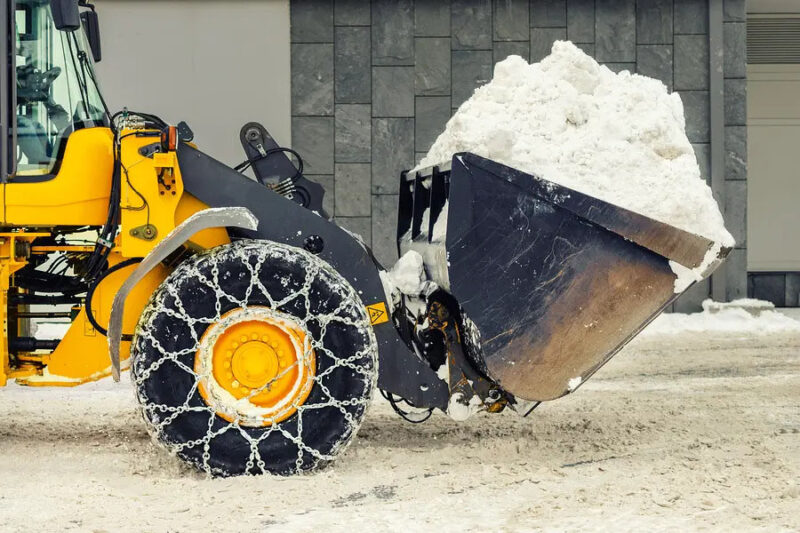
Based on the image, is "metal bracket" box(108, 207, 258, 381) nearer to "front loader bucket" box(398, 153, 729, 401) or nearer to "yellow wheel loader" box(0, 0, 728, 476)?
"yellow wheel loader" box(0, 0, 728, 476)

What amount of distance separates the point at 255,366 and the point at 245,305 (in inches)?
9.0

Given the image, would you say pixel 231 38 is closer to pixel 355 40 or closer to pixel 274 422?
pixel 355 40

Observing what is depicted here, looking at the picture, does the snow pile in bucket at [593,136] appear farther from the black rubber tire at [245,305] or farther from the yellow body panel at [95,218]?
the yellow body panel at [95,218]

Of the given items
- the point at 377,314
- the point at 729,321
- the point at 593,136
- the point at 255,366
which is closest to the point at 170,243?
the point at 255,366

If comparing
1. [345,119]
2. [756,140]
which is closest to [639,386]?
[345,119]

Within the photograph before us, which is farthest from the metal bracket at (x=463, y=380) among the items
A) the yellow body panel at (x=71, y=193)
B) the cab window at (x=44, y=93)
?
the cab window at (x=44, y=93)

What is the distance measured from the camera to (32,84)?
445cm

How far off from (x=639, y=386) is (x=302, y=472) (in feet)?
11.7

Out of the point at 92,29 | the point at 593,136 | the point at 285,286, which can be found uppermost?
the point at 92,29

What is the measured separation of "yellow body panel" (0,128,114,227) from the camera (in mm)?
4316

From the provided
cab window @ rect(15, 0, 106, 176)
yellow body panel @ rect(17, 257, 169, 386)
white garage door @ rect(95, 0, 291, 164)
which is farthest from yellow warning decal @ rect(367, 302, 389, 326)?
white garage door @ rect(95, 0, 291, 164)

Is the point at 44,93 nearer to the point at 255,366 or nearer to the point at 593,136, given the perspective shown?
the point at 255,366

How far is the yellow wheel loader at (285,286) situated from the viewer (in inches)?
154

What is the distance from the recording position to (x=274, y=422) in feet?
12.9
